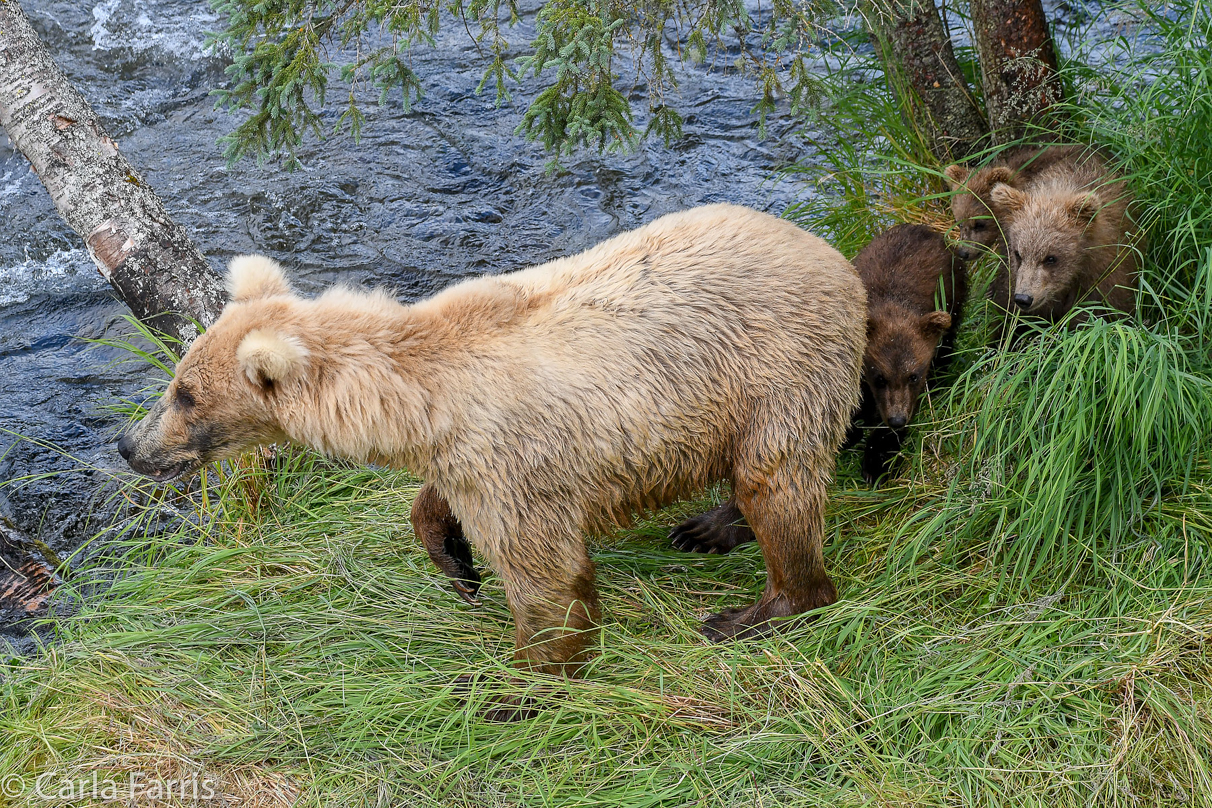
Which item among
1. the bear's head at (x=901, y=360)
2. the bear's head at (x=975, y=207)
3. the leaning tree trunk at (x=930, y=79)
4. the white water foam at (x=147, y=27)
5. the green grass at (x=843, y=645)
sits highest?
the white water foam at (x=147, y=27)

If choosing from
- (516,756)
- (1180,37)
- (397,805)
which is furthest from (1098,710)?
(1180,37)

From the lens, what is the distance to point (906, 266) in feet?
16.6

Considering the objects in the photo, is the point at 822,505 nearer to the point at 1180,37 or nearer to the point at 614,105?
the point at 614,105

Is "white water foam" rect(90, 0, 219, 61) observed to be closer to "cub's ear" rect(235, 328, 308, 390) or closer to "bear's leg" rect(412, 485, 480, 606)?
"bear's leg" rect(412, 485, 480, 606)

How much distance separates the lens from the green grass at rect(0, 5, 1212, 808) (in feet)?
11.7

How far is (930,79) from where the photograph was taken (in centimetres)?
606

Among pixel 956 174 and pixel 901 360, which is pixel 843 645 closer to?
pixel 901 360

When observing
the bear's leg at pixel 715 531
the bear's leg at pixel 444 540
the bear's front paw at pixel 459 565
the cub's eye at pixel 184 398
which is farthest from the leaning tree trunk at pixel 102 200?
the bear's leg at pixel 715 531

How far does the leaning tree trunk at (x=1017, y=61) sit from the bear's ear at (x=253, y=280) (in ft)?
12.8

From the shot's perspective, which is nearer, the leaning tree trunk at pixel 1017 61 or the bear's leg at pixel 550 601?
the bear's leg at pixel 550 601

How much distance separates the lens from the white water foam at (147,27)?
9.72m

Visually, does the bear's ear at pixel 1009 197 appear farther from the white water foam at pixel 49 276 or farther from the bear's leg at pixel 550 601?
the white water foam at pixel 49 276

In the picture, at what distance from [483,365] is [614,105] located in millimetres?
1856

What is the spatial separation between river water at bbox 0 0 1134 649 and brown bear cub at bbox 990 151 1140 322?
10.0 ft
